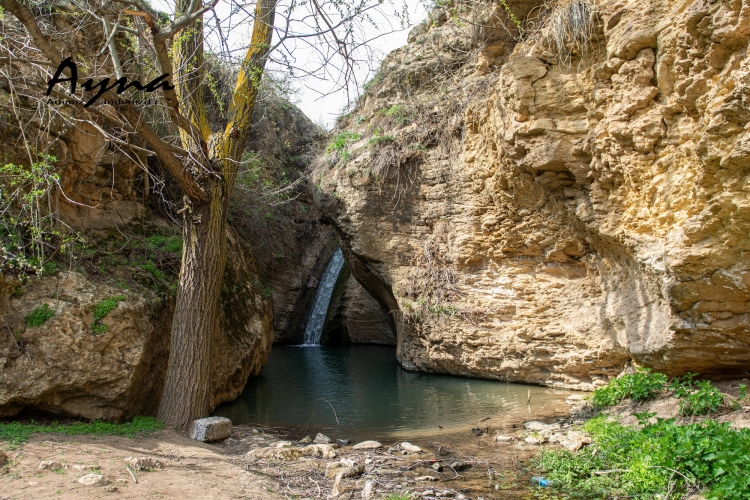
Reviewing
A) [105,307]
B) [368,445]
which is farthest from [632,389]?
[105,307]

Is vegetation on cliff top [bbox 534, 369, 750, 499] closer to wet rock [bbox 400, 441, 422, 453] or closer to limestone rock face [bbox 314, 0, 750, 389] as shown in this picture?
wet rock [bbox 400, 441, 422, 453]

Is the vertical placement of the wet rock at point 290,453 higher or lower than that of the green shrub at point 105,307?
lower

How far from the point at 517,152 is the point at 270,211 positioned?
25.1 ft

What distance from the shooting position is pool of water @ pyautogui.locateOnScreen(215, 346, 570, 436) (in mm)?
6859

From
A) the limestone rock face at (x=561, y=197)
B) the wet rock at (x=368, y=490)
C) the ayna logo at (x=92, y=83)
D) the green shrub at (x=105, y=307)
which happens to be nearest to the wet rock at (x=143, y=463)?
the wet rock at (x=368, y=490)

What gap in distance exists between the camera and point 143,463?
3898 mm

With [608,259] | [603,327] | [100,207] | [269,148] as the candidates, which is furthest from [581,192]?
[269,148]

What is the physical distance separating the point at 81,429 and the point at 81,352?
2.58 ft

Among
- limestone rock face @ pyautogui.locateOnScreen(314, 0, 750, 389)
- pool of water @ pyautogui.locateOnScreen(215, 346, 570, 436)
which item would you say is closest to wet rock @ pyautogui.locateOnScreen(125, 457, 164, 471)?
pool of water @ pyautogui.locateOnScreen(215, 346, 570, 436)

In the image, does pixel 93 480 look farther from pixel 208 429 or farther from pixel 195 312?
pixel 195 312

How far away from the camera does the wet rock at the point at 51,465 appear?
3.58m

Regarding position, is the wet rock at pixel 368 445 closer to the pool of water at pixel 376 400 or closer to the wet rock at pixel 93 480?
the pool of water at pixel 376 400

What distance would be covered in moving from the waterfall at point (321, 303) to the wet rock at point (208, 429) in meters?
11.4

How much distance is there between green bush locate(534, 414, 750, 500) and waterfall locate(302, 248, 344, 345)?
12507 mm
